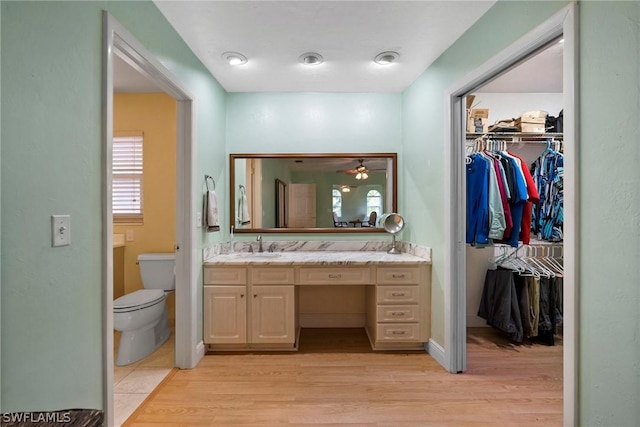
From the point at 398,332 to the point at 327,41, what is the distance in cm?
233

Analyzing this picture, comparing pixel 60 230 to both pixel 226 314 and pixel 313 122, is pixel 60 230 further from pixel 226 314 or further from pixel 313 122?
pixel 313 122

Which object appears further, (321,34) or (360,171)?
(360,171)

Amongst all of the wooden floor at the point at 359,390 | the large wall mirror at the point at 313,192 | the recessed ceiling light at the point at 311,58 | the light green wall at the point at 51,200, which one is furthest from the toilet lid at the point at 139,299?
the recessed ceiling light at the point at 311,58

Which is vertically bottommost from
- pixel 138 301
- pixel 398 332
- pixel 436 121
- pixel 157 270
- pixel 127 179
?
pixel 398 332

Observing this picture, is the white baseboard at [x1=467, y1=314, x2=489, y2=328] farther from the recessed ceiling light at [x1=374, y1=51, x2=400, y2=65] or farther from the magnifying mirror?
the recessed ceiling light at [x1=374, y1=51, x2=400, y2=65]

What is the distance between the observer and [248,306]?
2596 millimetres

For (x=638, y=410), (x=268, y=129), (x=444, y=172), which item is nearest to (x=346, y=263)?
(x=444, y=172)

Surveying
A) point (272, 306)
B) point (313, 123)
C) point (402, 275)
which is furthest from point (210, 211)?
point (402, 275)

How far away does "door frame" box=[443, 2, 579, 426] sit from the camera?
1.28m

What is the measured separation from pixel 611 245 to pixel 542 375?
5.35ft

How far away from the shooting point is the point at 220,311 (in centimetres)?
259

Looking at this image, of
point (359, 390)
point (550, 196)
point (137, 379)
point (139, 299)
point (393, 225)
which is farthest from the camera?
point (393, 225)

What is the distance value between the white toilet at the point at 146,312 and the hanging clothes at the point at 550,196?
11.5 feet

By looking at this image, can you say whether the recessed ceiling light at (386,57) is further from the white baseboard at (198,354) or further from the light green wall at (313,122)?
the white baseboard at (198,354)
